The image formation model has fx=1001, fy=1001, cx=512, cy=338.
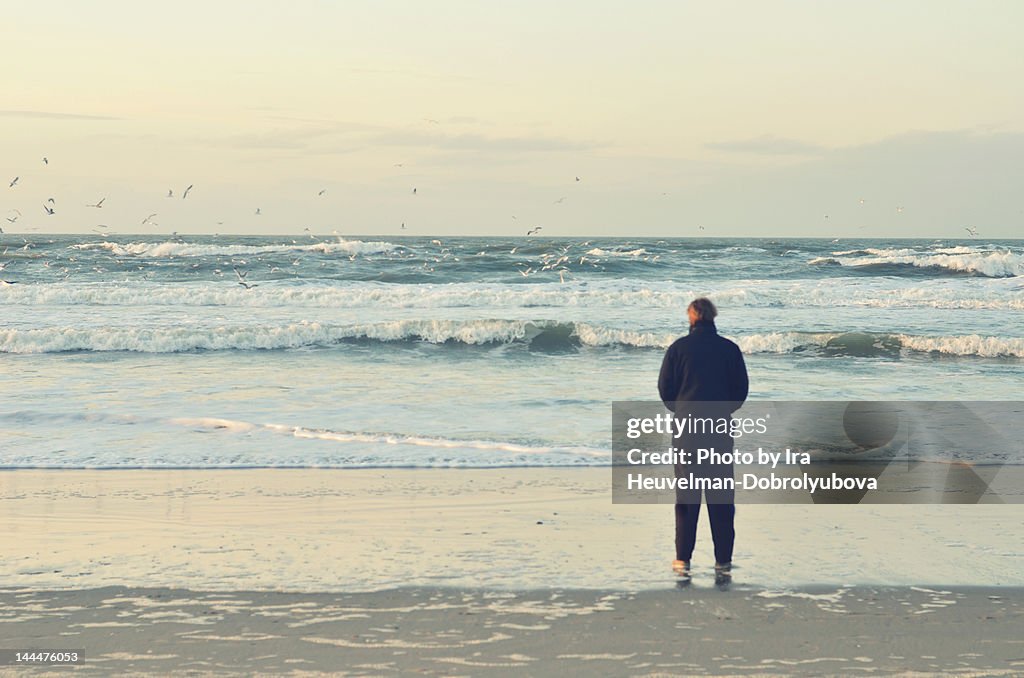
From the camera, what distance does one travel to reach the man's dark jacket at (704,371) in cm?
566

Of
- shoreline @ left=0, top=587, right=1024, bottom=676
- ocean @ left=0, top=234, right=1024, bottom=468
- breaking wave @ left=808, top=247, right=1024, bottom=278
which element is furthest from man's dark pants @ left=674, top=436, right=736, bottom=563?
breaking wave @ left=808, top=247, right=1024, bottom=278

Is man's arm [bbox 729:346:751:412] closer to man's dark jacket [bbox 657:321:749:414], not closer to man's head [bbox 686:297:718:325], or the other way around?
man's dark jacket [bbox 657:321:749:414]

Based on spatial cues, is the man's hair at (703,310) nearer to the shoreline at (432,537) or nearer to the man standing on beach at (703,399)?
the man standing on beach at (703,399)

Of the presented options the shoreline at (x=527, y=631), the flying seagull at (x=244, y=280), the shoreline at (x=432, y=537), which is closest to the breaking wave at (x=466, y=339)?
the flying seagull at (x=244, y=280)

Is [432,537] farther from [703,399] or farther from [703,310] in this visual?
[703,310]

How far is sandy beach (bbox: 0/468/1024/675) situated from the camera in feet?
14.6

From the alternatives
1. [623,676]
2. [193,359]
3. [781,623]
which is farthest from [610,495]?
[193,359]

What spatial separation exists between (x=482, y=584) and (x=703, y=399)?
160 centimetres

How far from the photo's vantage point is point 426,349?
19.9 m

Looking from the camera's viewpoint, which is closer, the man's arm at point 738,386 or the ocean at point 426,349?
the man's arm at point 738,386

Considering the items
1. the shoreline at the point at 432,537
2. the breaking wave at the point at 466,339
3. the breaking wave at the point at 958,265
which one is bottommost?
the shoreline at the point at 432,537

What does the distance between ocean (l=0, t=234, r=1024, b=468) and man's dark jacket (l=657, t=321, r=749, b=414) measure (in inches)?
140

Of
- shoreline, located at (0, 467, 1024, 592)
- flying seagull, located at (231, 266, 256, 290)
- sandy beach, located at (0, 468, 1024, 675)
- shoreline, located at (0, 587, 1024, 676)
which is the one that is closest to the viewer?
shoreline, located at (0, 587, 1024, 676)

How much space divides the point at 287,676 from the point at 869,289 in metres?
30.6
